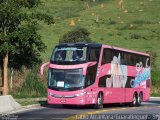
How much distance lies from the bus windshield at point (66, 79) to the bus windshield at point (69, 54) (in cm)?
62

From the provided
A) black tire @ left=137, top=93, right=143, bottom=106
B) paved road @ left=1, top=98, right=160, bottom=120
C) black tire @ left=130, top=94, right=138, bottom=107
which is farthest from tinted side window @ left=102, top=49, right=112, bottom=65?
black tire @ left=137, top=93, right=143, bottom=106

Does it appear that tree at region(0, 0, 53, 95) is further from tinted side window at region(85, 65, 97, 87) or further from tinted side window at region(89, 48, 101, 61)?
tinted side window at region(85, 65, 97, 87)

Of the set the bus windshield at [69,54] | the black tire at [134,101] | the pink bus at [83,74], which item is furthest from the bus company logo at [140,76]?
the bus windshield at [69,54]

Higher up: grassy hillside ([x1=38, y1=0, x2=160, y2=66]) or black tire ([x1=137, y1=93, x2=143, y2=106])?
grassy hillside ([x1=38, y1=0, x2=160, y2=66])

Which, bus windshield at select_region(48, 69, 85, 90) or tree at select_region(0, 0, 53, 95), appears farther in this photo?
tree at select_region(0, 0, 53, 95)

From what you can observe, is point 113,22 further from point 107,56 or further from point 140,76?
point 107,56

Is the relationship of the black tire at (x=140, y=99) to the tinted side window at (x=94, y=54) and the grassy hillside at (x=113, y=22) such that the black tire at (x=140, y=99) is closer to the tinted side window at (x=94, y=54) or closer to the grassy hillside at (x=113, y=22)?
the tinted side window at (x=94, y=54)

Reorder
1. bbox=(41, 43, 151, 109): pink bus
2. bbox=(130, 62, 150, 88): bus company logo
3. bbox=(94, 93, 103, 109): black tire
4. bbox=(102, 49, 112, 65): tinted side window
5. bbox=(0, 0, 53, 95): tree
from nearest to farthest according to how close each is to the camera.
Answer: bbox=(41, 43, 151, 109): pink bus → bbox=(94, 93, 103, 109): black tire → bbox=(102, 49, 112, 65): tinted side window → bbox=(0, 0, 53, 95): tree → bbox=(130, 62, 150, 88): bus company logo

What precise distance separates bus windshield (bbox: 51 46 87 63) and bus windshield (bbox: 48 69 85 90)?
620 mm

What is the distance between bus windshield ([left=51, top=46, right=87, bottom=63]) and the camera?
32.9 m

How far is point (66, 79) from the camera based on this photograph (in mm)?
32938

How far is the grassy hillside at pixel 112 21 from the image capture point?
7750 cm

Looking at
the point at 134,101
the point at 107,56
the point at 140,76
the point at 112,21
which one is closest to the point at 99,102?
the point at 107,56

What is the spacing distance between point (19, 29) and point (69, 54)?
527 centimetres
